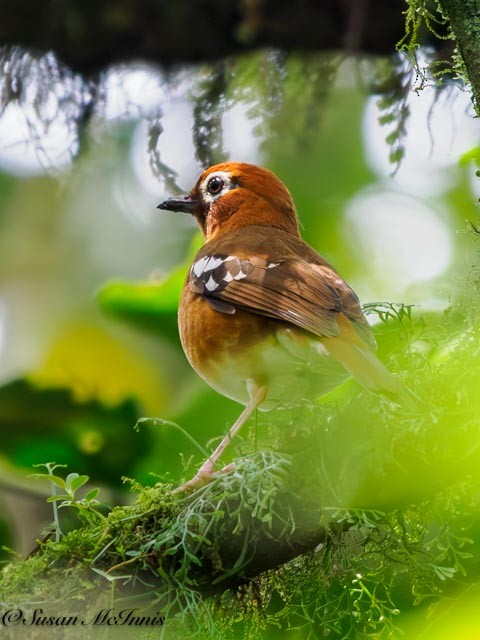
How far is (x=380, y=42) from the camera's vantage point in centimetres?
448

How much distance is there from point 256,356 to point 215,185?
1.07m

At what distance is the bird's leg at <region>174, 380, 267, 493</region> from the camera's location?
2.17 meters

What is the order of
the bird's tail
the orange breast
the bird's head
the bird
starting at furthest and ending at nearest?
1. the bird's head
2. the orange breast
3. the bird
4. the bird's tail

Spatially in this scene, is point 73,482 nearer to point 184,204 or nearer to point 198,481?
point 198,481

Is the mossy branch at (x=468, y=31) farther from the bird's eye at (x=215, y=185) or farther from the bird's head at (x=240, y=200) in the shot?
the bird's eye at (x=215, y=185)

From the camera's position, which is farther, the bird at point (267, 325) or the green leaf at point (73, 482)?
the bird at point (267, 325)

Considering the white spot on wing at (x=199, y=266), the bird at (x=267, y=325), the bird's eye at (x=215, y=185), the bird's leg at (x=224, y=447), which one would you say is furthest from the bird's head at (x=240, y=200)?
the bird's leg at (x=224, y=447)

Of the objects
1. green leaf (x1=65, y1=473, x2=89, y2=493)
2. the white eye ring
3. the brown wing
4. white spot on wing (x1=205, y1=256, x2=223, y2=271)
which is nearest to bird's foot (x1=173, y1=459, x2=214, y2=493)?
green leaf (x1=65, y1=473, x2=89, y2=493)

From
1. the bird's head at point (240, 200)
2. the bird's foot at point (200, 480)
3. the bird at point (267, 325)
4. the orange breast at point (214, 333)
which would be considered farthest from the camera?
the bird's head at point (240, 200)

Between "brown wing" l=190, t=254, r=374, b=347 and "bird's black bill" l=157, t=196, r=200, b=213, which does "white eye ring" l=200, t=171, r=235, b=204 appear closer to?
"bird's black bill" l=157, t=196, r=200, b=213

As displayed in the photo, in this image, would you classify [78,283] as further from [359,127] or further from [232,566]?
[232,566]

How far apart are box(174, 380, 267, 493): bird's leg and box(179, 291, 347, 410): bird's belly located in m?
0.02

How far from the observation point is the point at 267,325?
2.71 meters

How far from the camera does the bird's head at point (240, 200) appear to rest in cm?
345
